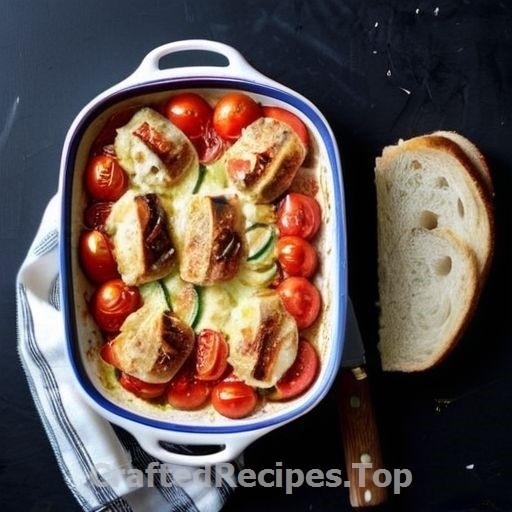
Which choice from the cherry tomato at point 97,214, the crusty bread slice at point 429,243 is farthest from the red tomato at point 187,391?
the crusty bread slice at point 429,243

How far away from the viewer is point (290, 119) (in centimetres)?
236

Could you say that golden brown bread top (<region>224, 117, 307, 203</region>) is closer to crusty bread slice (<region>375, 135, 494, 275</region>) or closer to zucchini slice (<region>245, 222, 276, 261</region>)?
zucchini slice (<region>245, 222, 276, 261</region>)

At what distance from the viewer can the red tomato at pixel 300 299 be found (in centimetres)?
233

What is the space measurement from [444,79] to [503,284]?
66 cm

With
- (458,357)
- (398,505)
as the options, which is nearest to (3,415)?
(398,505)

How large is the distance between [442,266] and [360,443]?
23.2 inches

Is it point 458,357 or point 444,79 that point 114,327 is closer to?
point 458,357

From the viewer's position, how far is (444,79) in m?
2.64

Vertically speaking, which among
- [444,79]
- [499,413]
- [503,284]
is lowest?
[499,413]

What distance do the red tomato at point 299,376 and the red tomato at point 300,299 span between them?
81 millimetres

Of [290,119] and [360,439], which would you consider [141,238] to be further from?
[360,439]

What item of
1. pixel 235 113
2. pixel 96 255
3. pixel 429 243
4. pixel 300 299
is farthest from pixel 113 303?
pixel 429 243

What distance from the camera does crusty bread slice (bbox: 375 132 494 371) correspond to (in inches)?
97.5

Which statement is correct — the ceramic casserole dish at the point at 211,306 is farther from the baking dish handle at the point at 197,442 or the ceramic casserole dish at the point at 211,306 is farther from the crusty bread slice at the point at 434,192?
the crusty bread slice at the point at 434,192
